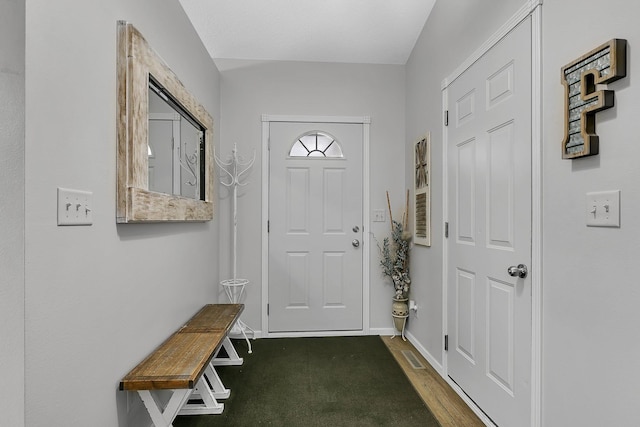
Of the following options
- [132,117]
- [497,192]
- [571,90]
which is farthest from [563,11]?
[132,117]

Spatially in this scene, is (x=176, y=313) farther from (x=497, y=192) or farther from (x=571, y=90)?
(x=571, y=90)

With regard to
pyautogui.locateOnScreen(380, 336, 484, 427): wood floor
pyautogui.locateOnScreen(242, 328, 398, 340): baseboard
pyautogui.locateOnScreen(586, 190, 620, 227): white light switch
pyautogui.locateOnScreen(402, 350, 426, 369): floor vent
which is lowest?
pyautogui.locateOnScreen(402, 350, 426, 369): floor vent

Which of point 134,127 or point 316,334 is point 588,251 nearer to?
point 134,127

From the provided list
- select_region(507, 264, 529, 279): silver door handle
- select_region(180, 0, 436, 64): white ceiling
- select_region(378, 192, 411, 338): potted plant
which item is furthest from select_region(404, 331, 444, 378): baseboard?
select_region(180, 0, 436, 64): white ceiling

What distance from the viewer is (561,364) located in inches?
55.9

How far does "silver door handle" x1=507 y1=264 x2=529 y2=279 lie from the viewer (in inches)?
65.0

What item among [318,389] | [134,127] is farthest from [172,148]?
[318,389]

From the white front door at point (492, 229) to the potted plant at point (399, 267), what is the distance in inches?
32.8

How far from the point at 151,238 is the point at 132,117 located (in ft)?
2.03

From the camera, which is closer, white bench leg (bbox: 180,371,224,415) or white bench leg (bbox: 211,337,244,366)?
white bench leg (bbox: 180,371,224,415)

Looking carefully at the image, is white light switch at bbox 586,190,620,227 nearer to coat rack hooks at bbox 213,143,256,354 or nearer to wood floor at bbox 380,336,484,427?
wood floor at bbox 380,336,484,427

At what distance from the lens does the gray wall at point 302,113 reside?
11.1ft

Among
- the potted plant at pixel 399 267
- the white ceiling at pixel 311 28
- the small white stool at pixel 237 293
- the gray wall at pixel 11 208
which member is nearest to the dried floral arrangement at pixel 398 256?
the potted plant at pixel 399 267

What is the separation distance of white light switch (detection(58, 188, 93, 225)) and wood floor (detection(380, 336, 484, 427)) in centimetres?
205
